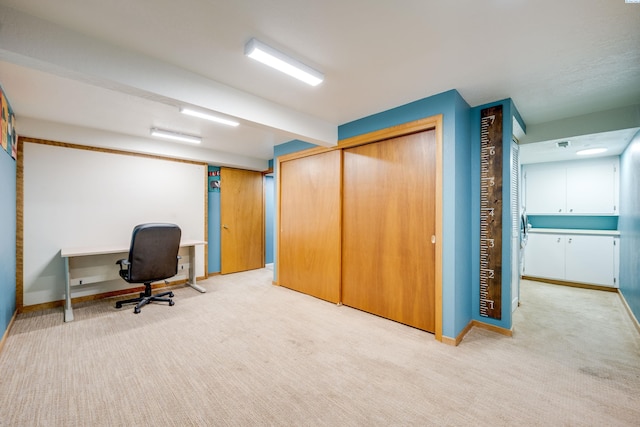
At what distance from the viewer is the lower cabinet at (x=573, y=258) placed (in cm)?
423

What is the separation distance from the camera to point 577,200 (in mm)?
4762

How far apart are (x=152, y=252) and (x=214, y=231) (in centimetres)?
194

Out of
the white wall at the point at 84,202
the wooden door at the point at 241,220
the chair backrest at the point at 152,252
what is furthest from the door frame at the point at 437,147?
the white wall at the point at 84,202

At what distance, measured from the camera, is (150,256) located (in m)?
3.38

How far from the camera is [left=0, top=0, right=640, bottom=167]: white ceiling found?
1.53 metres

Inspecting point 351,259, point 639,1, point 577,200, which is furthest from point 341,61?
point 577,200

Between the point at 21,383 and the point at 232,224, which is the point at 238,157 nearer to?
the point at 232,224

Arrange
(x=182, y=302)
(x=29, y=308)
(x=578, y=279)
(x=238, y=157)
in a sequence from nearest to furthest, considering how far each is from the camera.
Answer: (x=29, y=308)
(x=182, y=302)
(x=578, y=279)
(x=238, y=157)

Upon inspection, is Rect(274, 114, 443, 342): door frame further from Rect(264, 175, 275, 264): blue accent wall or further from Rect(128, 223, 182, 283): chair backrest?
Rect(264, 175, 275, 264): blue accent wall

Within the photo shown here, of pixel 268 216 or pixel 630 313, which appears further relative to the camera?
pixel 268 216

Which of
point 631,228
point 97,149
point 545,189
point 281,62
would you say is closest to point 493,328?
point 631,228

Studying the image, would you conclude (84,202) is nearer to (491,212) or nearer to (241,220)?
(241,220)

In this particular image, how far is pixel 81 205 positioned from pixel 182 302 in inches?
81.8

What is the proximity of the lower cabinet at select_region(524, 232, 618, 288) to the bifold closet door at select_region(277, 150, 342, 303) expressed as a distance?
4.12 metres
